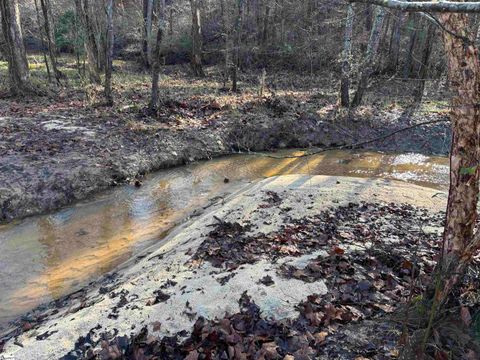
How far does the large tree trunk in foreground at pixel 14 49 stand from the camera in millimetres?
13828

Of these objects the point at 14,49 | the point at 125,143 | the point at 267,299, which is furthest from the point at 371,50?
the point at 14,49

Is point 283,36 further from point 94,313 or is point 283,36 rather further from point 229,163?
point 94,313

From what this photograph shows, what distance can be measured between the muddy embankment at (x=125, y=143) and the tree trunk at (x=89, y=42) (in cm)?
615

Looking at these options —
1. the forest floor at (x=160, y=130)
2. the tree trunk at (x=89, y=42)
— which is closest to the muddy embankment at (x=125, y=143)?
the forest floor at (x=160, y=130)

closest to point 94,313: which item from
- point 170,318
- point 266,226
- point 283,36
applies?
point 170,318

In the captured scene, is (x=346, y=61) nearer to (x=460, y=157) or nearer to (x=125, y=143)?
(x=125, y=143)

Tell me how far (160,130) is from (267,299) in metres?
8.79

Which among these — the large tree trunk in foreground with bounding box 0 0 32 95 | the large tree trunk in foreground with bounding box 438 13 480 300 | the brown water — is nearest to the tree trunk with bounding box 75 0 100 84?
the large tree trunk in foreground with bounding box 0 0 32 95

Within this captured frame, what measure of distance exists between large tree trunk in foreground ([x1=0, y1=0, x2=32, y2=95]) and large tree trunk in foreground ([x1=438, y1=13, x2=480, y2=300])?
14999 mm

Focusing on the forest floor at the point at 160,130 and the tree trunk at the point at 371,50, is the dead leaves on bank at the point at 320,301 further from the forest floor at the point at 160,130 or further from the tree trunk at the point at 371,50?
the tree trunk at the point at 371,50

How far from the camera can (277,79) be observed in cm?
2062

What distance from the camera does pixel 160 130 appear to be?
12125 mm

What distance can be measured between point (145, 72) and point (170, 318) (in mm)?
20223

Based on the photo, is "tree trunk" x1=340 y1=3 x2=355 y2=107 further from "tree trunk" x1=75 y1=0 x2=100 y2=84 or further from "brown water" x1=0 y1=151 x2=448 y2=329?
"tree trunk" x1=75 y1=0 x2=100 y2=84
